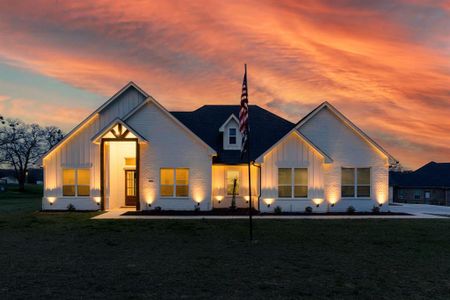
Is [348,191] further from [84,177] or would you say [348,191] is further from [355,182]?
[84,177]

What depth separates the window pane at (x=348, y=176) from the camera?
76.7 ft

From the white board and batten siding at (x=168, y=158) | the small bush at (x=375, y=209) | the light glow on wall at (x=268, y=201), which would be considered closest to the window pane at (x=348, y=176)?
the small bush at (x=375, y=209)

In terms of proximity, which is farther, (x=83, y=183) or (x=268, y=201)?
(x=83, y=183)

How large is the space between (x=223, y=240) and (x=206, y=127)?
49.4 feet

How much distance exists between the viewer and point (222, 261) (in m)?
10.2

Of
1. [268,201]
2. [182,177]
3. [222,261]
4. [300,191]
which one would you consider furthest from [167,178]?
[222,261]

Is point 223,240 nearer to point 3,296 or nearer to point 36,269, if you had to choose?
point 36,269

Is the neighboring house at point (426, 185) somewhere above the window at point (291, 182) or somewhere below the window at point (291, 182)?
below

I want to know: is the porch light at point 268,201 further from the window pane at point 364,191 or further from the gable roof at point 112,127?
the gable roof at point 112,127

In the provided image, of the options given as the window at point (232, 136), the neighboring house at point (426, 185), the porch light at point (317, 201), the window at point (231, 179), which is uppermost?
the window at point (232, 136)

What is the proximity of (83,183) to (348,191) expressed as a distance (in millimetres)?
17464

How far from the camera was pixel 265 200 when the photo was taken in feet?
73.2

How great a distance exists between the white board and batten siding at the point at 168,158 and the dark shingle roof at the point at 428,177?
166ft

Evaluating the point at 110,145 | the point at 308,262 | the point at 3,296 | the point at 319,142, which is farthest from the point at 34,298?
the point at 319,142
